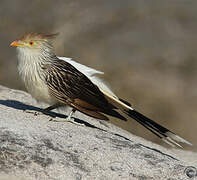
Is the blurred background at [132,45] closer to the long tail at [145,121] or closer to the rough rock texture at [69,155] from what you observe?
the long tail at [145,121]

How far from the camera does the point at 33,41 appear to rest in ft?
29.0

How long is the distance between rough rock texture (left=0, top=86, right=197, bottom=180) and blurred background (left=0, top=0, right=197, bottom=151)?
21.0ft

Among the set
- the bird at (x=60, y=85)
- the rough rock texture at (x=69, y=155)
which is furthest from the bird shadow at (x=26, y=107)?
the rough rock texture at (x=69, y=155)

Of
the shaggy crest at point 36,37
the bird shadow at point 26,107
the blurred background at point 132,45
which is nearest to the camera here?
the shaggy crest at point 36,37

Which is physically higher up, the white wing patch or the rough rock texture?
the white wing patch

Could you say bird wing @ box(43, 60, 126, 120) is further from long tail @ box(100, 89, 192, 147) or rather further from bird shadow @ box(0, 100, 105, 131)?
bird shadow @ box(0, 100, 105, 131)

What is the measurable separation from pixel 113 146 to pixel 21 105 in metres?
2.34

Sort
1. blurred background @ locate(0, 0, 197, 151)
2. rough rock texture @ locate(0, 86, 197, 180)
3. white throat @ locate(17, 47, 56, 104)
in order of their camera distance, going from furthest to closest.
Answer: blurred background @ locate(0, 0, 197, 151) → white throat @ locate(17, 47, 56, 104) → rough rock texture @ locate(0, 86, 197, 180)

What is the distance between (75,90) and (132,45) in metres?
8.20

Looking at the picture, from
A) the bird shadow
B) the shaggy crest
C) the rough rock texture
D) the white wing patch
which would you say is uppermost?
the shaggy crest

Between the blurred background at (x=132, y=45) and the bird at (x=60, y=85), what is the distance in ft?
18.5

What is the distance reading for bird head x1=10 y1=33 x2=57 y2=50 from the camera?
346 inches

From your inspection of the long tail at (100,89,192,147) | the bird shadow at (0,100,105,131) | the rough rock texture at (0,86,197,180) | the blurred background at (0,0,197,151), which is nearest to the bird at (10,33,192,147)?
the long tail at (100,89,192,147)

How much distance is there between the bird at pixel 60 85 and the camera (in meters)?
8.55
